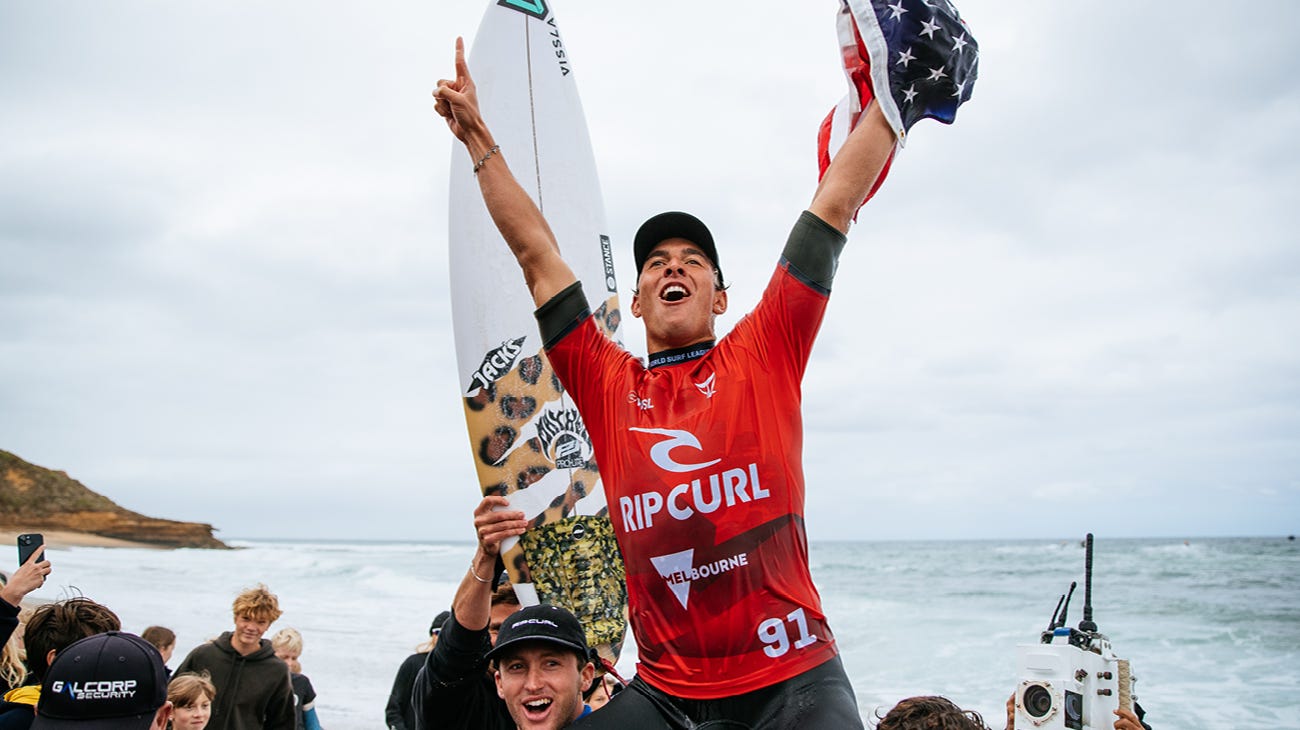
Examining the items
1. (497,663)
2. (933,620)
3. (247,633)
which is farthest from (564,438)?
(933,620)

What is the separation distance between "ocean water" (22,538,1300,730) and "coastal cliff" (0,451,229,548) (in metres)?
15.1

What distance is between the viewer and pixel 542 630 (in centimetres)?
239

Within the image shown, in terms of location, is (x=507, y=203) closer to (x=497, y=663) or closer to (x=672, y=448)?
(x=672, y=448)

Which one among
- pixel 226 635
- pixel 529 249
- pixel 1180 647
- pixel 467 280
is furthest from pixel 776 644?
pixel 1180 647

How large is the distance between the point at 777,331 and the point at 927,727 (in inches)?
40.3

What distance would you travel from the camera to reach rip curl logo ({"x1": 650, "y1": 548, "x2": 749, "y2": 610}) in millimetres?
2043

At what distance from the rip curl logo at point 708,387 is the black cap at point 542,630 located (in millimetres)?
712

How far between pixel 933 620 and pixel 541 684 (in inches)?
857

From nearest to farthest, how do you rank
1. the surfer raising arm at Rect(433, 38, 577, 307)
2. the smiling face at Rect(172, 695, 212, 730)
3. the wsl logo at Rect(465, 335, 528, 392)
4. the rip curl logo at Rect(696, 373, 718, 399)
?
1. the rip curl logo at Rect(696, 373, 718, 399)
2. the surfer raising arm at Rect(433, 38, 577, 307)
3. the wsl logo at Rect(465, 335, 528, 392)
4. the smiling face at Rect(172, 695, 212, 730)

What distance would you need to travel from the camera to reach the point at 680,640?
6.86ft

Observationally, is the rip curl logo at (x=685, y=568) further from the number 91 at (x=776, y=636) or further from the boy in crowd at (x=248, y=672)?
the boy in crowd at (x=248, y=672)

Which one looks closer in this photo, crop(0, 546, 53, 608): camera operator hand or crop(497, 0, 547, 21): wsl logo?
crop(0, 546, 53, 608): camera operator hand

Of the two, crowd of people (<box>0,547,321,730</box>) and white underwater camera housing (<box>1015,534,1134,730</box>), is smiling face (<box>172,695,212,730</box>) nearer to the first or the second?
crowd of people (<box>0,547,321,730</box>)

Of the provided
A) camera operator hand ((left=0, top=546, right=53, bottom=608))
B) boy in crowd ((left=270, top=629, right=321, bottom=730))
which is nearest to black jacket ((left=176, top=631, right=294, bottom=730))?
boy in crowd ((left=270, top=629, right=321, bottom=730))
